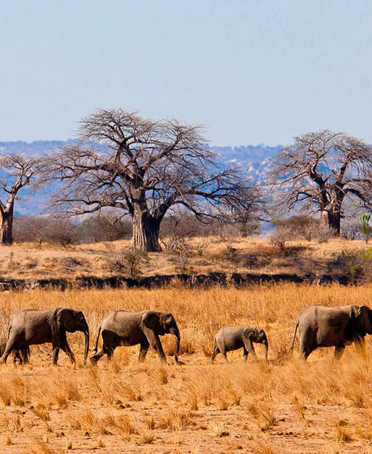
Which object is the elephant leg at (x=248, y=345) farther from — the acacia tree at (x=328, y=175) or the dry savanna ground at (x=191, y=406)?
the acacia tree at (x=328, y=175)

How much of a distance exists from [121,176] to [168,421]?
3201 cm

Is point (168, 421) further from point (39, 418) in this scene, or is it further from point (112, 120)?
point (112, 120)

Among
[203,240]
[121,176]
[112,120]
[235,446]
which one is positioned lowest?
[235,446]

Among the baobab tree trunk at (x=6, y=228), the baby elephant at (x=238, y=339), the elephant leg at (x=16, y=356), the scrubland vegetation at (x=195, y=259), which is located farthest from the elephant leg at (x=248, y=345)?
the baobab tree trunk at (x=6, y=228)

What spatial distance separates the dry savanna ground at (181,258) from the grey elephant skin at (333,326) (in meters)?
22.1

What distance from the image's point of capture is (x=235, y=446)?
7660mm

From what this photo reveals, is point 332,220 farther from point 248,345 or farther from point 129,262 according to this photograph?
point 248,345

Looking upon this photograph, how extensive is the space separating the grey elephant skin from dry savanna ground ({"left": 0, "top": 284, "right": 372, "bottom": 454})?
1.36 ft

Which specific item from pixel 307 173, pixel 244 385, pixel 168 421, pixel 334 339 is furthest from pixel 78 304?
pixel 307 173

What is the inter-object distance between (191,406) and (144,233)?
31153 mm

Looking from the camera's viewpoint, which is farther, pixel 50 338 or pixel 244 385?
pixel 50 338

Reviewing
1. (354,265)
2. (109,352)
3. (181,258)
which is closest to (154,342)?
(109,352)

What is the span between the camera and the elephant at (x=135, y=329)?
13031mm

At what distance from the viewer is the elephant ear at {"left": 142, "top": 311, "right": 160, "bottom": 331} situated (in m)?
13.0
